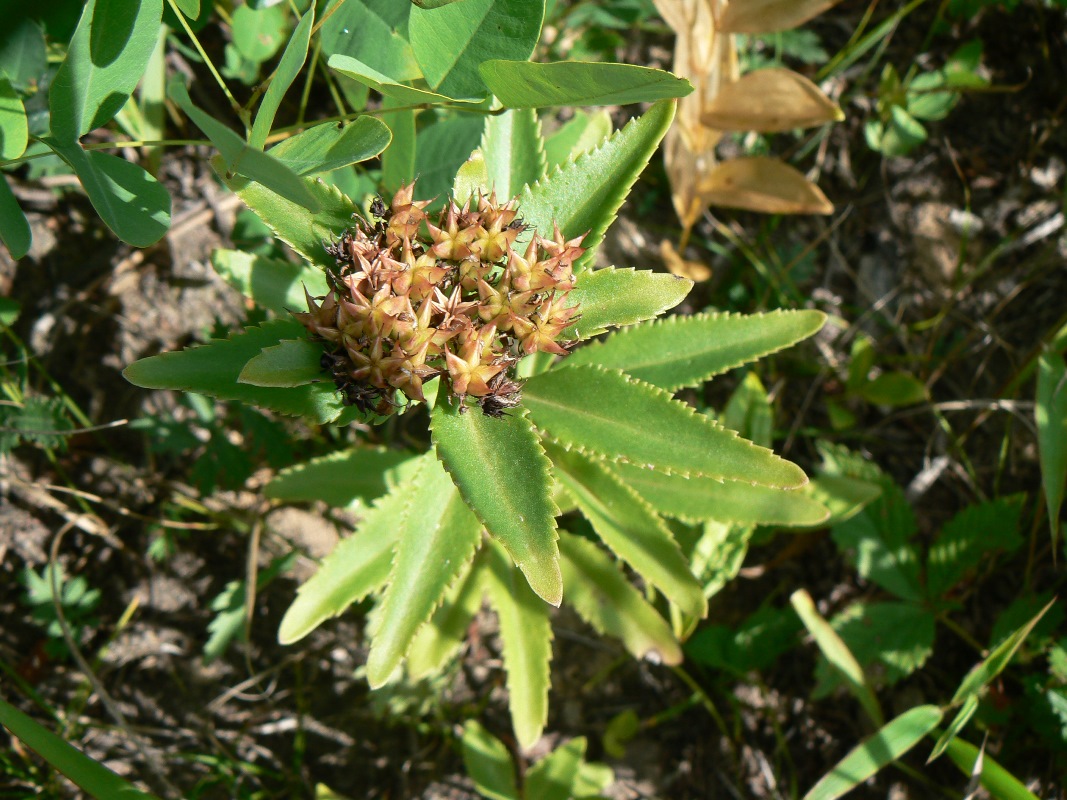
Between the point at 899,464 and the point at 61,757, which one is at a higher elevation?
the point at 61,757

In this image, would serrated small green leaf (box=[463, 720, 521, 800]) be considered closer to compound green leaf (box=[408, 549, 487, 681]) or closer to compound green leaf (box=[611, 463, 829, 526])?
compound green leaf (box=[408, 549, 487, 681])

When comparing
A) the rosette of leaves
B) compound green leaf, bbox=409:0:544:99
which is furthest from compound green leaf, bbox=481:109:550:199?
compound green leaf, bbox=409:0:544:99

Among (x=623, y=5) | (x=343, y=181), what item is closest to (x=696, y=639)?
(x=343, y=181)

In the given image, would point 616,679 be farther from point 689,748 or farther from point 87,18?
point 87,18

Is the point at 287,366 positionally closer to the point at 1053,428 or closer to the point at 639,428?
the point at 639,428

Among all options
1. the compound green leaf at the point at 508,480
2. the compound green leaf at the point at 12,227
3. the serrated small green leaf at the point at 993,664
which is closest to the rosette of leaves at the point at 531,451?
the compound green leaf at the point at 508,480
